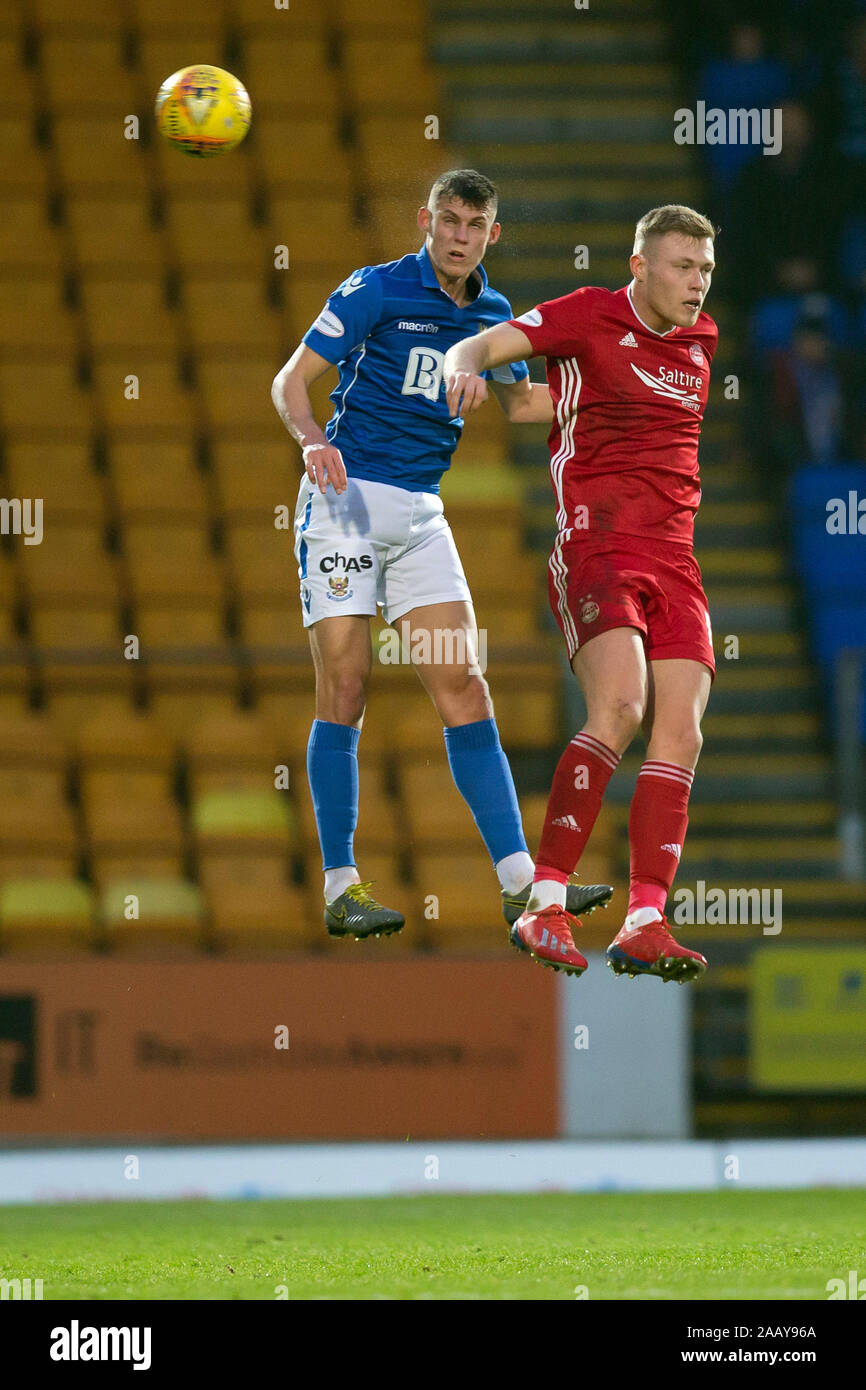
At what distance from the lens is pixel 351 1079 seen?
11.9 metres

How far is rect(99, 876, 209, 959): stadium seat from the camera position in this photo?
12.3m

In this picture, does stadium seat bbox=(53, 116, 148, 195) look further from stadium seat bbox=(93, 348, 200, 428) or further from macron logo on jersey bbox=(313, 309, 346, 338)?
macron logo on jersey bbox=(313, 309, 346, 338)

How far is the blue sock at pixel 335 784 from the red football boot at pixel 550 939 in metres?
0.70

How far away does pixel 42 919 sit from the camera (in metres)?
12.4

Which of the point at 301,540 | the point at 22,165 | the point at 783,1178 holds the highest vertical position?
the point at 22,165

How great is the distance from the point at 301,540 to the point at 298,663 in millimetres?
5168

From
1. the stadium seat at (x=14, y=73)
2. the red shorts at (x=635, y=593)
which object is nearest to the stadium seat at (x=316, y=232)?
the stadium seat at (x=14, y=73)

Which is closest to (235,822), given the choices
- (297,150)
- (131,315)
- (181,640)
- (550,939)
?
(181,640)

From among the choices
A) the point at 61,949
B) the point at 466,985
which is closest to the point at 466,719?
the point at 466,985

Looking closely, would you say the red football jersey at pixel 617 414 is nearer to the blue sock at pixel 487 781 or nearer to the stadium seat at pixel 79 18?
the blue sock at pixel 487 781

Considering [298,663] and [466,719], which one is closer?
[466,719]

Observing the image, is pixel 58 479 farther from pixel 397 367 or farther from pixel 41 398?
pixel 397 367

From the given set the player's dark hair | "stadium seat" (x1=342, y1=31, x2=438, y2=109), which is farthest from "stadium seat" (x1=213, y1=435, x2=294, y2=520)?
the player's dark hair

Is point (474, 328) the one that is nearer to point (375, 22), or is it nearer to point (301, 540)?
point (301, 540)
